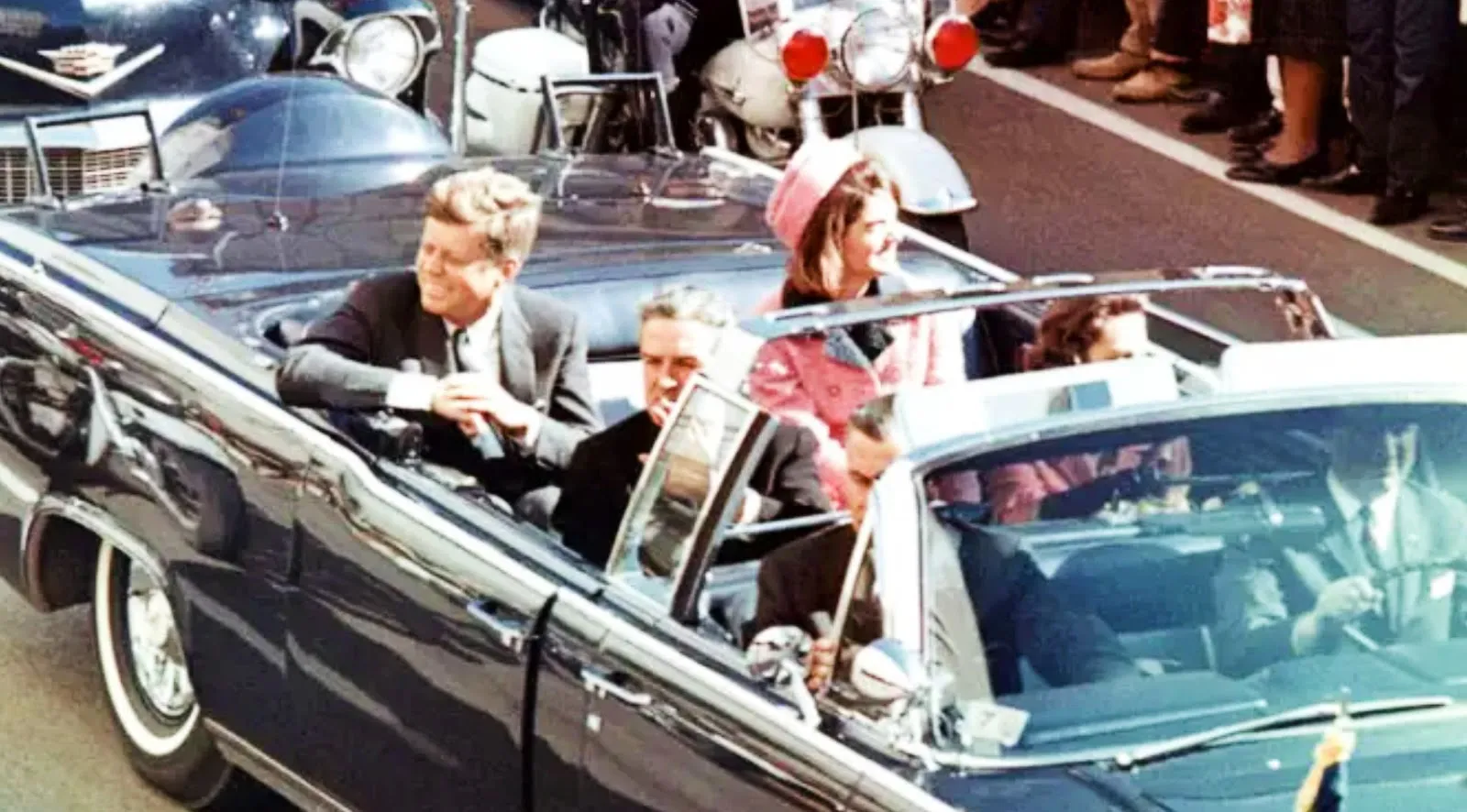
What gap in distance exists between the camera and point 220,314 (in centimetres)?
766

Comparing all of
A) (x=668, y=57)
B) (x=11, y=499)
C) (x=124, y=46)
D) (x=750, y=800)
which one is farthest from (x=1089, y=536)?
(x=668, y=57)

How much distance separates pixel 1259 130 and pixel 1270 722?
9069mm

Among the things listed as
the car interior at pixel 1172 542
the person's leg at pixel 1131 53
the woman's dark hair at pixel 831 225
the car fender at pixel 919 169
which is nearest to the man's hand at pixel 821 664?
the car interior at pixel 1172 542

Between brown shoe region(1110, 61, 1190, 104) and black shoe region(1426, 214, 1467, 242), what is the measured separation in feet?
8.11

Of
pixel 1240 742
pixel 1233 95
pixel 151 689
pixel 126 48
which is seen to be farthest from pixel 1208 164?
Result: pixel 1240 742

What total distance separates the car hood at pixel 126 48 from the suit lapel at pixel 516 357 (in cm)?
448

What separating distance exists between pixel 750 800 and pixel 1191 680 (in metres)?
0.70

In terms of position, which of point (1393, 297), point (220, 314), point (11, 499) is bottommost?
point (1393, 297)

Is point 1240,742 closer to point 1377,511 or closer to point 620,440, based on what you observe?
point 1377,511

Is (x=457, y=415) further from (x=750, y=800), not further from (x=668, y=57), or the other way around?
(x=668, y=57)

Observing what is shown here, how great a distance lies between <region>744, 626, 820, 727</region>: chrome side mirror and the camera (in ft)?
18.9

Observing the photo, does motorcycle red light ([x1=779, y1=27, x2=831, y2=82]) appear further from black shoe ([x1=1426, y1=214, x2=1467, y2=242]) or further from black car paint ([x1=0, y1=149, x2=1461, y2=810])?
black car paint ([x1=0, y1=149, x2=1461, y2=810])

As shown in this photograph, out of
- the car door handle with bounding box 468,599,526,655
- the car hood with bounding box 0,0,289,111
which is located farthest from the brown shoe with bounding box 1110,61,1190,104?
the car door handle with bounding box 468,599,526,655

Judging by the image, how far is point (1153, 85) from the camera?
15.4 meters
